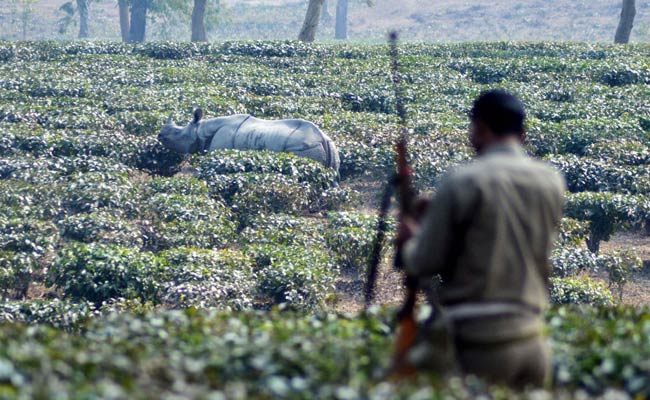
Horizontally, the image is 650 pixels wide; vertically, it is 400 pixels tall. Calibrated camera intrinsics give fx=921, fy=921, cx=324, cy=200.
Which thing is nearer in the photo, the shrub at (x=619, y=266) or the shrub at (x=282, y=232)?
the shrub at (x=619, y=266)

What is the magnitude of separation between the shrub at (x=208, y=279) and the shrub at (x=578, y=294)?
151 inches

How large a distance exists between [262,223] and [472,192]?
9769 mm

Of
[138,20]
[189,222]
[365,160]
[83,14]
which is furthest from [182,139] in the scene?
[83,14]

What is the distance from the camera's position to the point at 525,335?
14.7 feet

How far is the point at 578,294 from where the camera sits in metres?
11.6

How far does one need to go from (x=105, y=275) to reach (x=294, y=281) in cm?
228

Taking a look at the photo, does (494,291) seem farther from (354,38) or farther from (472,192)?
(354,38)

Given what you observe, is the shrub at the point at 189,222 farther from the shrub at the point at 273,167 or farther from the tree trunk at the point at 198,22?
the tree trunk at the point at 198,22

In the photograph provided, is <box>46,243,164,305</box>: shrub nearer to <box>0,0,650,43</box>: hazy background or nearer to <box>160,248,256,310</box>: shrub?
<box>160,248,256,310</box>: shrub

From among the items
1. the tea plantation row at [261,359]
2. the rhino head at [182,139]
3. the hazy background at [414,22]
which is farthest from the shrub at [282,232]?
the hazy background at [414,22]

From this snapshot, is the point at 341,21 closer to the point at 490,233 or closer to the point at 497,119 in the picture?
the point at 497,119

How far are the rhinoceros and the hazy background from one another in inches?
1944

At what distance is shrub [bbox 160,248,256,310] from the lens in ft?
35.0

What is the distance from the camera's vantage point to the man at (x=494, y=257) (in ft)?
14.5
